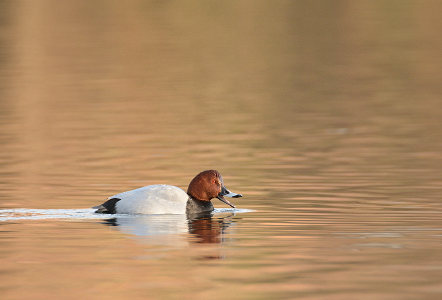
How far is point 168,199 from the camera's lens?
54.9 ft

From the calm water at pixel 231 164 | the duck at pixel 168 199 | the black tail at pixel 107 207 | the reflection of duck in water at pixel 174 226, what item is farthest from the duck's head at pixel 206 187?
the black tail at pixel 107 207

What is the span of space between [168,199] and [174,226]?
3.90ft

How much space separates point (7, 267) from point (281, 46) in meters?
50.2

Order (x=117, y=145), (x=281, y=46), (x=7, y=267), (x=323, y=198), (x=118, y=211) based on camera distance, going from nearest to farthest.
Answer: (x=7, y=267)
(x=118, y=211)
(x=323, y=198)
(x=117, y=145)
(x=281, y=46)

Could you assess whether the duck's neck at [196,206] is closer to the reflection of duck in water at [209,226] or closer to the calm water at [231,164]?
the reflection of duck in water at [209,226]

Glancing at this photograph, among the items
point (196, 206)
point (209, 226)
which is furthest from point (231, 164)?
point (209, 226)

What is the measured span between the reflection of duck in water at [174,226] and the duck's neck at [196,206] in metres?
0.07

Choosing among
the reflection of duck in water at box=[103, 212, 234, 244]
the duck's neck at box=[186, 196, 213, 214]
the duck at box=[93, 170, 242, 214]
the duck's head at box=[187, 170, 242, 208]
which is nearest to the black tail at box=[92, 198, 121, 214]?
the duck at box=[93, 170, 242, 214]

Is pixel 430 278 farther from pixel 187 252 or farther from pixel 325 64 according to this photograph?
pixel 325 64

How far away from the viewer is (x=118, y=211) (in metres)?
16.6

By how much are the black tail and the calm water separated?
24 centimetres

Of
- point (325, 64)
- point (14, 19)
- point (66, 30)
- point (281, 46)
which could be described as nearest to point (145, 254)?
point (325, 64)

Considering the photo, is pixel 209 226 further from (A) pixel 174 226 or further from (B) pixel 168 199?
(B) pixel 168 199

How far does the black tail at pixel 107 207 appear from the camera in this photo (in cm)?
1647
